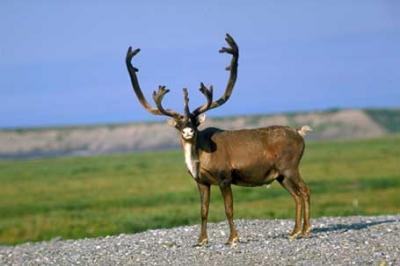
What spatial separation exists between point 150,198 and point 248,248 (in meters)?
31.6

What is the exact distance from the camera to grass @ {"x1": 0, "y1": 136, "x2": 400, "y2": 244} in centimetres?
3516

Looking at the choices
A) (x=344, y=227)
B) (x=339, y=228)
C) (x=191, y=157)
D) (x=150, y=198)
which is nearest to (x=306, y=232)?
(x=339, y=228)

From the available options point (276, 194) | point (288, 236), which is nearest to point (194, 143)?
point (288, 236)

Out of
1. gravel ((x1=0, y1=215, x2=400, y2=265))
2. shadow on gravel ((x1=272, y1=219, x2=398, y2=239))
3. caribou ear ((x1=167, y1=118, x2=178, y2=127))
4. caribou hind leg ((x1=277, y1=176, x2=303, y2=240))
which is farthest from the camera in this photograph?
shadow on gravel ((x1=272, y1=219, x2=398, y2=239))

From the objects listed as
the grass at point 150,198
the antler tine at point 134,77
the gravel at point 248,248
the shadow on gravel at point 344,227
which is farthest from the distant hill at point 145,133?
the antler tine at point 134,77

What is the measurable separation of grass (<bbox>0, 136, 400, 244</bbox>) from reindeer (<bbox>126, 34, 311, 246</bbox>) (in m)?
12.8

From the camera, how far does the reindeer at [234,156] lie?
1956 centimetres

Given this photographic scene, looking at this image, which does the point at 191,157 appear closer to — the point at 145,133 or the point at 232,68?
the point at 232,68

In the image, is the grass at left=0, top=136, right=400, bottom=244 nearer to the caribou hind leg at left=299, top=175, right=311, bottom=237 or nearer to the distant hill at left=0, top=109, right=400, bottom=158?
the caribou hind leg at left=299, top=175, right=311, bottom=237

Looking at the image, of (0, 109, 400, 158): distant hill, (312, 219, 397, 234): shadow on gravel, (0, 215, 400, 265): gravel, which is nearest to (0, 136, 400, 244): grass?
(0, 215, 400, 265): gravel

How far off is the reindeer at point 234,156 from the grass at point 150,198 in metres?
12.8

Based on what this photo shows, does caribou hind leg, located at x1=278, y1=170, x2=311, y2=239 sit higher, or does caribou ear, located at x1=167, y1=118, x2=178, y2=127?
caribou ear, located at x1=167, y1=118, x2=178, y2=127

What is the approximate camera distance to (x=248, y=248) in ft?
61.9

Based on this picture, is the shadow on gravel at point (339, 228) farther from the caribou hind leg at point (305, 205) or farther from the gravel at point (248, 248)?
the caribou hind leg at point (305, 205)
